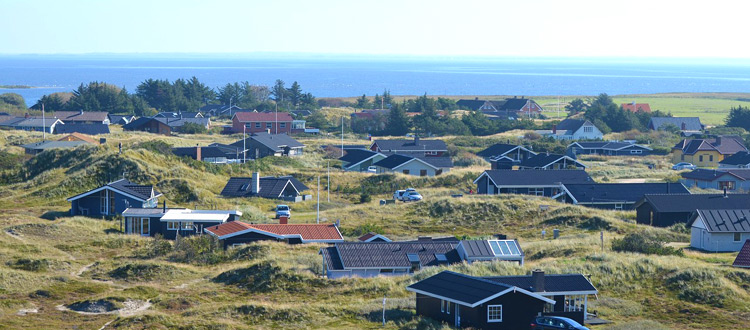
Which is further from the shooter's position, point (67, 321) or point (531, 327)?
point (67, 321)

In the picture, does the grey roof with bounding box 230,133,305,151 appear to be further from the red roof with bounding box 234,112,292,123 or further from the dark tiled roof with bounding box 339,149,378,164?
the red roof with bounding box 234,112,292,123

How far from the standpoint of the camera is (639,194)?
56.9 m

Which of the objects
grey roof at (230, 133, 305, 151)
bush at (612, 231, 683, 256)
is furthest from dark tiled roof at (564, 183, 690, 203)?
grey roof at (230, 133, 305, 151)

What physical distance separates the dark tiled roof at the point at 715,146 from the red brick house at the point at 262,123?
42.4 meters

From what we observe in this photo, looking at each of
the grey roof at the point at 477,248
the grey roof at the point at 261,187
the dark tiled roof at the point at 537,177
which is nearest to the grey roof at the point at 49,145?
the grey roof at the point at 261,187

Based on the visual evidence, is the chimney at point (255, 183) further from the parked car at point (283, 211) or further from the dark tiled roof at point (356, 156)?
the dark tiled roof at point (356, 156)

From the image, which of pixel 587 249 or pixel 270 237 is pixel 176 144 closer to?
pixel 270 237

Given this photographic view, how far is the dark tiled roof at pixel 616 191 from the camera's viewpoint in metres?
56.3

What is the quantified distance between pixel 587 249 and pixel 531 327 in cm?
1466

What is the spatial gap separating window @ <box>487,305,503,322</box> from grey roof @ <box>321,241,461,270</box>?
9.42 metres

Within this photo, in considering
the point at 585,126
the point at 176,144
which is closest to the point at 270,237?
the point at 176,144

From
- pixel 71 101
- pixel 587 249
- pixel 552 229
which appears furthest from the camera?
pixel 71 101

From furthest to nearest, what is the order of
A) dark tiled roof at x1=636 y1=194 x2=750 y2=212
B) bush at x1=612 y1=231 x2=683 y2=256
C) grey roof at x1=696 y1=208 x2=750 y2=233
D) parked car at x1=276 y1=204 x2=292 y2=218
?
parked car at x1=276 y1=204 x2=292 y2=218 → dark tiled roof at x1=636 y1=194 x2=750 y2=212 → grey roof at x1=696 y1=208 x2=750 y2=233 → bush at x1=612 y1=231 x2=683 y2=256

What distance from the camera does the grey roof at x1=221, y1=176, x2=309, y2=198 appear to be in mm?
59031
